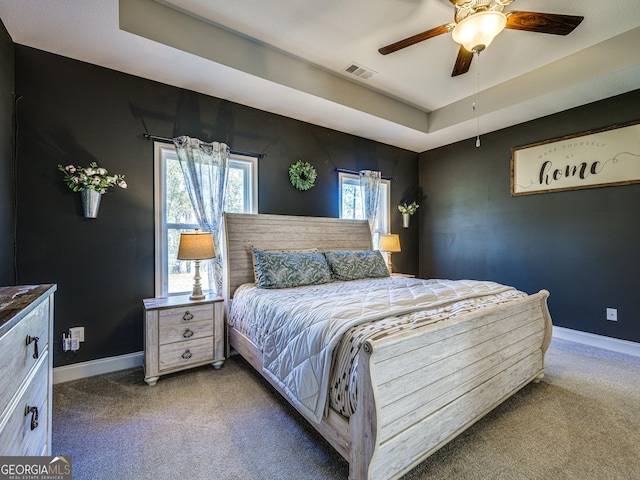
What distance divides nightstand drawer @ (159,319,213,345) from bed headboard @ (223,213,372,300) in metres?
0.39

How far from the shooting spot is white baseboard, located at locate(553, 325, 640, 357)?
10.1 feet

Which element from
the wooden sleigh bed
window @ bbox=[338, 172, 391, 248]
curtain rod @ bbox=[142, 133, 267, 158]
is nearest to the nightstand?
the wooden sleigh bed

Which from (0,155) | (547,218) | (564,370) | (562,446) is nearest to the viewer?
(562,446)

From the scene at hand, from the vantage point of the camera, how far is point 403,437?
4.50 feet

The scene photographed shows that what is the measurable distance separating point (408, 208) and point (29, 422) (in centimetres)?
485

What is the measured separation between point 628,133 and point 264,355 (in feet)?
14.2

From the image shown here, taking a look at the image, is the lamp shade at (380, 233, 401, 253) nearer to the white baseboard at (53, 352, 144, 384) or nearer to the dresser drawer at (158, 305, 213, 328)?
the dresser drawer at (158, 305, 213, 328)

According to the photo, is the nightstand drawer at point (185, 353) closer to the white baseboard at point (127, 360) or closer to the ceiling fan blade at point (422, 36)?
the white baseboard at point (127, 360)

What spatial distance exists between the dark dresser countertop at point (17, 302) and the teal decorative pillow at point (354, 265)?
7.86 ft

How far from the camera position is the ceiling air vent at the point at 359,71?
315 centimetres

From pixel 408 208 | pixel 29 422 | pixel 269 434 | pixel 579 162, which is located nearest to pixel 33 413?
pixel 29 422

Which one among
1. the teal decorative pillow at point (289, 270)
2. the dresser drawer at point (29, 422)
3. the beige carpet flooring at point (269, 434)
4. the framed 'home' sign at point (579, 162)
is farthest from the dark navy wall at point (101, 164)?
the framed 'home' sign at point (579, 162)

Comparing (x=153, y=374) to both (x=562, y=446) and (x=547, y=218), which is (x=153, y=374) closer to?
(x=562, y=446)

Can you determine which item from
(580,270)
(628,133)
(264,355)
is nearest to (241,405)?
(264,355)
